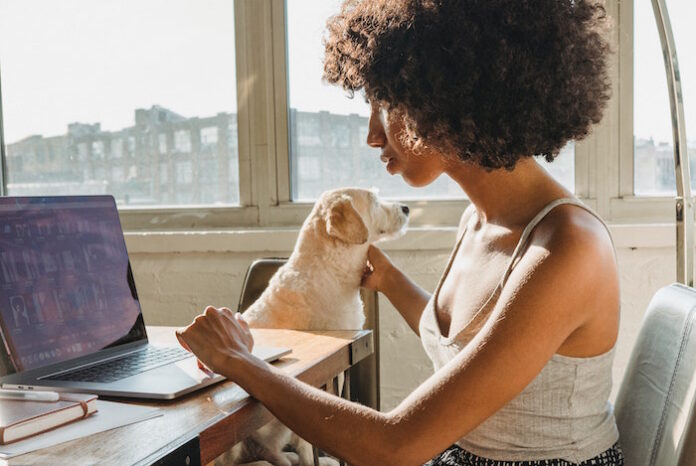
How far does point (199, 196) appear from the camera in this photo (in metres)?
3.08

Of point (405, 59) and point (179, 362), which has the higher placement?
point (405, 59)

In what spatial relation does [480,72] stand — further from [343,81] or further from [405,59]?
[343,81]

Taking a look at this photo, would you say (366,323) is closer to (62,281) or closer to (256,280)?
(256,280)

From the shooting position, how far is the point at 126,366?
1.18 m

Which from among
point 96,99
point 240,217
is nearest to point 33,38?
point 96,99

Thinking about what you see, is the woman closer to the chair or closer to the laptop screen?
the laptop screen

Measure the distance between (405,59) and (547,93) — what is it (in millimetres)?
244

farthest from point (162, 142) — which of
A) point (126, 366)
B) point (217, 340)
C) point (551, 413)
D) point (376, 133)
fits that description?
point (551, 413)

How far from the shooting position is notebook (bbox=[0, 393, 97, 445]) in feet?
2.64

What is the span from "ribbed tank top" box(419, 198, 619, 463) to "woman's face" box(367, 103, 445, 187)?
257 millimetres

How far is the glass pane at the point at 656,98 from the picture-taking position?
2.60 m

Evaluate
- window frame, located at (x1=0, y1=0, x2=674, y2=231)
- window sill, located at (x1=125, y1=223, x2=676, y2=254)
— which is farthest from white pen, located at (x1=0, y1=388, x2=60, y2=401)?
window frame, located at (x1=0, y1=0, x2=674, y2=231)

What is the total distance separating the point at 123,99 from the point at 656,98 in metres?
2.33

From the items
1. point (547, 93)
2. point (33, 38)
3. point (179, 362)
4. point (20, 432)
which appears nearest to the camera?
point (20, 432)
